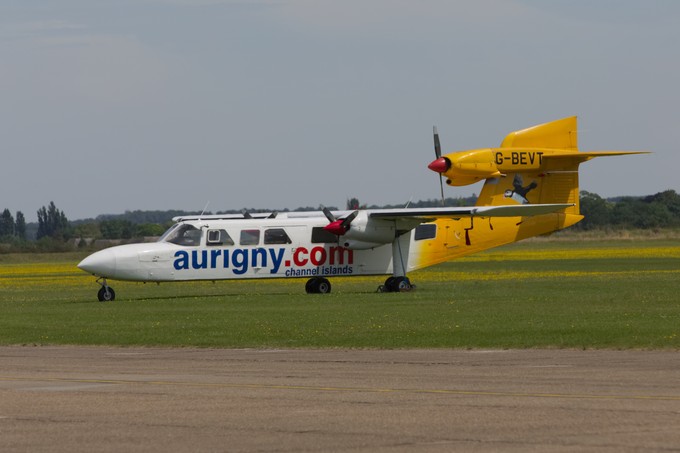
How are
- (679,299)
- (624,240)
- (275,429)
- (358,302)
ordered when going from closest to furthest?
(275,429), (679,299), (358,302), (624,240)

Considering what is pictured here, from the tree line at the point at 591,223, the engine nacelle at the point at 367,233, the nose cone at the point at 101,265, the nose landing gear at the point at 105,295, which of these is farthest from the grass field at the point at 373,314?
the tree line at the point at 591,223

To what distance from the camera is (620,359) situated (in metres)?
20.4

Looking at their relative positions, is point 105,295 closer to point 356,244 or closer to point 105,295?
point 105,295

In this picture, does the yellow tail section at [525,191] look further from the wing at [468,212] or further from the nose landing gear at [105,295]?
the nose landing gear at [105,295]

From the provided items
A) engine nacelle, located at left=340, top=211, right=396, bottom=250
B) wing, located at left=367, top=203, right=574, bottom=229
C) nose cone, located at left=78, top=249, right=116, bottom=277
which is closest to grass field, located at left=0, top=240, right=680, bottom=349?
nose cone, located at left=78, top=249, right=116, bottom=277

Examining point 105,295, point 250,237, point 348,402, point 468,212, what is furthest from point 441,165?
point 348,402

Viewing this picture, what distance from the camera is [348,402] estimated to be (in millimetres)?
15812

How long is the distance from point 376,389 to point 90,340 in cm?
1172

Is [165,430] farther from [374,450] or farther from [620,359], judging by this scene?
[620,359]

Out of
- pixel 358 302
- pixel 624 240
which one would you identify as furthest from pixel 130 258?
pixel 624 240

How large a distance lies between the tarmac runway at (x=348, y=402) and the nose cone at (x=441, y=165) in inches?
778

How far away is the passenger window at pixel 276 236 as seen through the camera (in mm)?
44094

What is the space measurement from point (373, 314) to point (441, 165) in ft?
36.2

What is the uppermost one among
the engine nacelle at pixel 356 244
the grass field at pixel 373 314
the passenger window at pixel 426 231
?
the passenger window at pixel 426 231
